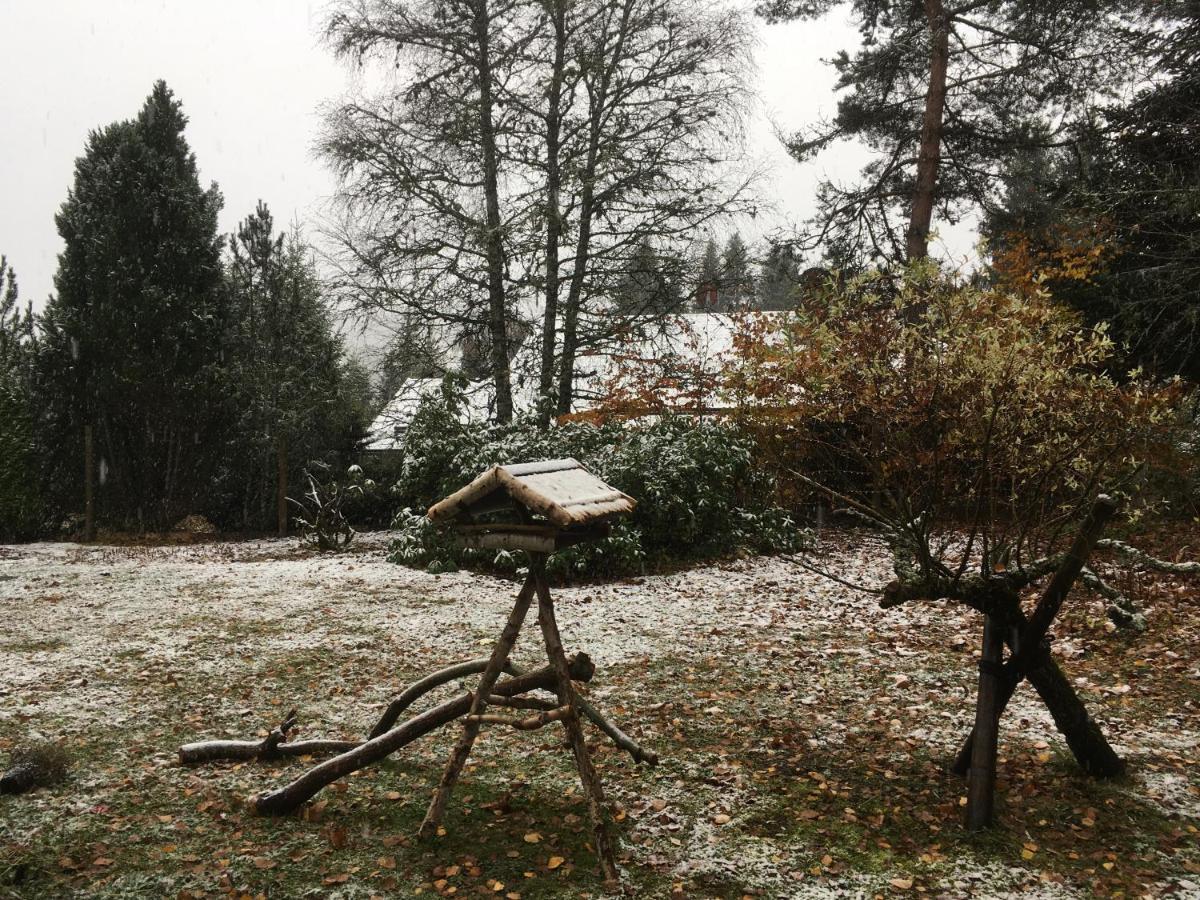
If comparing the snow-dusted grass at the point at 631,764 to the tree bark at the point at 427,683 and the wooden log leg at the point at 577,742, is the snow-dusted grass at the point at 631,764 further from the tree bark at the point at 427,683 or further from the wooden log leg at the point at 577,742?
the tree bark at the point at 427,683

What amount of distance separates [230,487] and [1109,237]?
18524 millimetres

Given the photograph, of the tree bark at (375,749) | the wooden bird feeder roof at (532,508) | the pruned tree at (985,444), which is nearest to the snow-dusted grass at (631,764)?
the tree bark at (375,749)

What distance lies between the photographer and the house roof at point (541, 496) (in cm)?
369

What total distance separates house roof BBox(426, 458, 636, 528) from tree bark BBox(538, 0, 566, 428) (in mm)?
10239

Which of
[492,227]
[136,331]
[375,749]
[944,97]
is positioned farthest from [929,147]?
[136,331]

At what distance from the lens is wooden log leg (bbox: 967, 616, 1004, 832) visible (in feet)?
13.1

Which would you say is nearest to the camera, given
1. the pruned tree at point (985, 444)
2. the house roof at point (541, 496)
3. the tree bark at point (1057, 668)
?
the house roof at point (541, 496)

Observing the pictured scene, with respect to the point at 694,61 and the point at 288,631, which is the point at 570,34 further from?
the point at 288,631

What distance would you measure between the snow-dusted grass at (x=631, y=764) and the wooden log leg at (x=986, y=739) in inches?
5.6

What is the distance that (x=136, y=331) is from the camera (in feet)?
59.2

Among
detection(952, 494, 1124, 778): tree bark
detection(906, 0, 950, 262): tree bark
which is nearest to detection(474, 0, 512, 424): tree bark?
detection(906, 0, 950, 262): tree bark

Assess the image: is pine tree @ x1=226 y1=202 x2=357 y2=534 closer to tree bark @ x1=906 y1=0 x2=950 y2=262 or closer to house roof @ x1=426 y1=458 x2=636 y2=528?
tree bark @ x1=906 y1=0 x2=950 y2=262

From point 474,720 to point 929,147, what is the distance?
1469 centimetres

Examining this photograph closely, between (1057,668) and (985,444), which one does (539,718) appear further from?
(1057,668)
